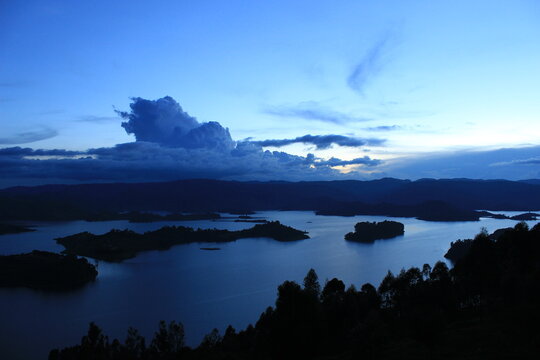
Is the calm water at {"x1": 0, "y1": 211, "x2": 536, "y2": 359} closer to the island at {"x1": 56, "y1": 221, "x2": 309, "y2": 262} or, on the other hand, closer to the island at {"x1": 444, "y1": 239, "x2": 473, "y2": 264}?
the island at {"x1": 444, "y1": 239, "x2": 473, "y2": 264}

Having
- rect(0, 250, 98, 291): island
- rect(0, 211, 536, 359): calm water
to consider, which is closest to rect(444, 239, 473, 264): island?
rect(0, 211, 536, 359): calm water

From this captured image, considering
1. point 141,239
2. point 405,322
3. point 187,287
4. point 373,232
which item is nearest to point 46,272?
point 187,287

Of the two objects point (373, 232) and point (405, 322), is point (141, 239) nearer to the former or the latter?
point (373, 232)

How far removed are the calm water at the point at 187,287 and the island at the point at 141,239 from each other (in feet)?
13.9

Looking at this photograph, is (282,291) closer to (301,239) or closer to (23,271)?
(23,271)

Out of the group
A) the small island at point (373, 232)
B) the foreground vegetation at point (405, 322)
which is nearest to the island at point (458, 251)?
the small island at point (373, 232)

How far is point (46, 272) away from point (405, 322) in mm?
59288

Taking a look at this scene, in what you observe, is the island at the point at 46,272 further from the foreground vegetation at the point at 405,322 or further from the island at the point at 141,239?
the foreground vegetation at the point at 405,322

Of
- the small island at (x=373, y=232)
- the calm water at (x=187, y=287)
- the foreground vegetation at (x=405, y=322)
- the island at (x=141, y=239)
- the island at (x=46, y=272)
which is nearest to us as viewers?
the foreground vegetation at (x=405, y=322)

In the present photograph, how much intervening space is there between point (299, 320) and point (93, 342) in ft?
74.6

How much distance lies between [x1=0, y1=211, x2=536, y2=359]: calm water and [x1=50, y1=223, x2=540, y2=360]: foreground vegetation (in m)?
8.09

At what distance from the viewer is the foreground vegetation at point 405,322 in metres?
19.8

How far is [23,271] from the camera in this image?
6862 cm

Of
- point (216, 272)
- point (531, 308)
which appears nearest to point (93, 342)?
point (531, 308)
